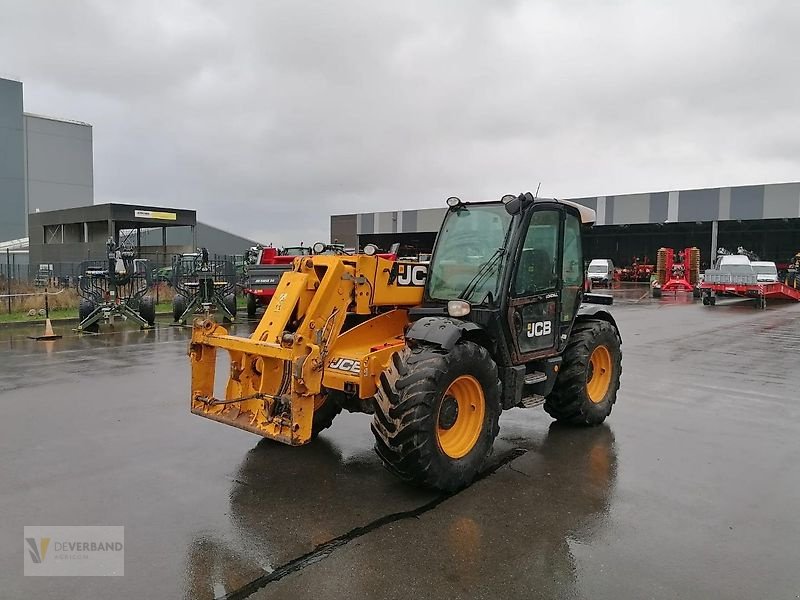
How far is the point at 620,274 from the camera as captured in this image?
52219 mm

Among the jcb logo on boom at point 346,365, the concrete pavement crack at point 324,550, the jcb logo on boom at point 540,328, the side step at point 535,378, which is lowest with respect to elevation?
the concrete pavement crack at point 324,550

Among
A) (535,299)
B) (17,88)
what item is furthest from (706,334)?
(17,88)

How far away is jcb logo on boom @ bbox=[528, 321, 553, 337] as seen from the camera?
6.04 meters

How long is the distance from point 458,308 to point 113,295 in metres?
13.5

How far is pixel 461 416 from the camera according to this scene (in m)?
5.28

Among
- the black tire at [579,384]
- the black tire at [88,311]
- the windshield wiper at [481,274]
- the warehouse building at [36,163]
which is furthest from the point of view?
the warehouse building at [36,163]

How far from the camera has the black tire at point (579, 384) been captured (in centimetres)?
663

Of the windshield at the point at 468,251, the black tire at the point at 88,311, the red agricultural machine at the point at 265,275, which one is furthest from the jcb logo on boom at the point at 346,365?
the black tire at the point at 88,311

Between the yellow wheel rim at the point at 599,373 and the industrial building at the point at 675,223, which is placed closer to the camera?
the yellow wheel rim at the point at 599,373

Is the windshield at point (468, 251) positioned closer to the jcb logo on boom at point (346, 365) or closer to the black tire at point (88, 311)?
the jcb logo on boom at point (346, 365)

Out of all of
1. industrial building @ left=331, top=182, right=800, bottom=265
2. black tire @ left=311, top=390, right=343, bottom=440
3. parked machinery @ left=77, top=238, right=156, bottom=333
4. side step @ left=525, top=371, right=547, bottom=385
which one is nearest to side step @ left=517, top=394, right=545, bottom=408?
side step @ left=525, top=371, right=547, bottom=385

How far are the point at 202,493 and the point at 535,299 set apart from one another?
3451 mm
